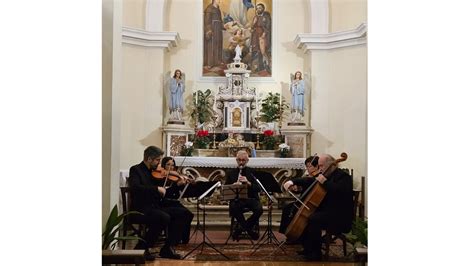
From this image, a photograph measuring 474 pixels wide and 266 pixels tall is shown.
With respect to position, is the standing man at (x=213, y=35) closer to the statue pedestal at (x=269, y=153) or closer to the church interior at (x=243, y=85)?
the church interior at (x=243, y=85)

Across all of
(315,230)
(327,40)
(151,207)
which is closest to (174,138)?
(327,40)

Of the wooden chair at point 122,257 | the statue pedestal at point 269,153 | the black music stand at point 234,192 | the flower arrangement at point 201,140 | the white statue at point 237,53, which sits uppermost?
the white statue at point 237,53

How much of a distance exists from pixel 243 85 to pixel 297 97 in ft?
3.33

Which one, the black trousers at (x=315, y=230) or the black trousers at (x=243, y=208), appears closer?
the black trousers at (x=315, y=230)

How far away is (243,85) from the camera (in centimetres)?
1161

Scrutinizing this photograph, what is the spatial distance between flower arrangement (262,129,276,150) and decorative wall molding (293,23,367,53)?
1.73 metres

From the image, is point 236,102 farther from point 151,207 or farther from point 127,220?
point 127,220

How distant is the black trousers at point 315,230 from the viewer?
23.7 feet

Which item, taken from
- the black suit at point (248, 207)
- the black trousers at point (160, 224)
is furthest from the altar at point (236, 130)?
the black trousers at point (160, 224)

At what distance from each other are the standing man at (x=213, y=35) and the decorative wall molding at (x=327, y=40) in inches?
57.1

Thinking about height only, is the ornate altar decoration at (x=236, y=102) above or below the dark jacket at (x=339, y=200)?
above
